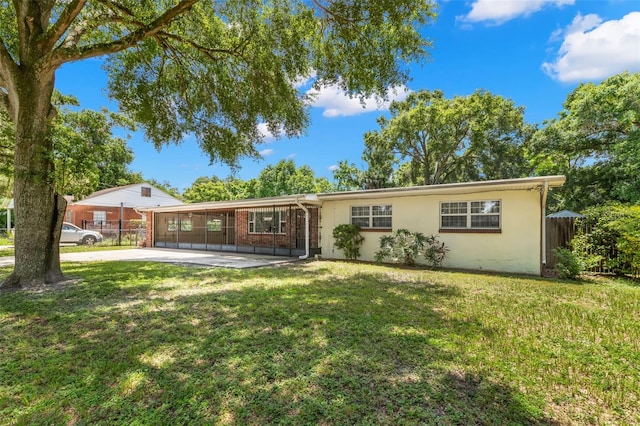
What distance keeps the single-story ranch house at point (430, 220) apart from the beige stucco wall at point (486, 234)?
2 cm

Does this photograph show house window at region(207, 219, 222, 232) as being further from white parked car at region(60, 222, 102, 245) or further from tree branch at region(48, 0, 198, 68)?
tree branch at region(48, 0, 198, 68)

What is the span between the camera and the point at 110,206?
25500 mm

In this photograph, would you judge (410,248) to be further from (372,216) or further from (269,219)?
(269,219)

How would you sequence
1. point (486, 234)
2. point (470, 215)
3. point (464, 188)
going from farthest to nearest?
point (470, 215) → point (486, 234) → point (464, 188)

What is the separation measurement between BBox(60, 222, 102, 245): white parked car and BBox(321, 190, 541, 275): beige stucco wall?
56.7ft

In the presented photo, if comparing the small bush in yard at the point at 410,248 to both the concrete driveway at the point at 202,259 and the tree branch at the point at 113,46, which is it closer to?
the concrete driveway at the point at 202,259

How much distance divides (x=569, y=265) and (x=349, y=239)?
6319mm

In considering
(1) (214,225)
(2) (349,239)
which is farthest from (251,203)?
(1) (214,225)

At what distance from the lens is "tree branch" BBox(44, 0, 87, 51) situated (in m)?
6.01

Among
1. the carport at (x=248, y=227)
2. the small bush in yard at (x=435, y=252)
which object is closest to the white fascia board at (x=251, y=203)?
the carport at (x=248, y=227)

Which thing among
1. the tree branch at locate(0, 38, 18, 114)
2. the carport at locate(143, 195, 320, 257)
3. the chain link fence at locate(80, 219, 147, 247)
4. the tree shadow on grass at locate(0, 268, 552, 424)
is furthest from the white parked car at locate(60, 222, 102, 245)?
the tree shadow on grass at locate(0, 268, 552, 424)

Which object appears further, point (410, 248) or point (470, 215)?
point (410, 248)

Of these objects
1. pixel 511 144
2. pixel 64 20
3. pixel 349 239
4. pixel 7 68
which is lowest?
pixel 349 239

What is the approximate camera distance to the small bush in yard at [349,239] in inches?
447
